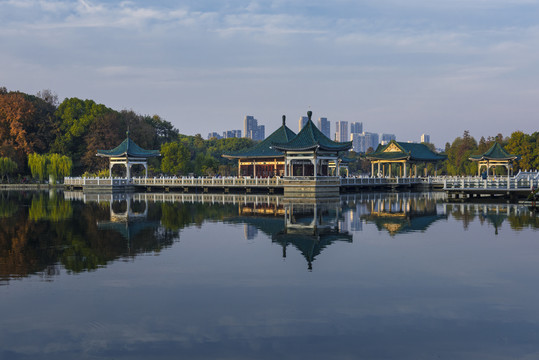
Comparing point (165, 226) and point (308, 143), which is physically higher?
point (308, 143)

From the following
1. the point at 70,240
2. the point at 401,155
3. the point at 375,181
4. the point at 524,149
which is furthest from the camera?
the point at 524,149

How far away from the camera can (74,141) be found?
3100 inches

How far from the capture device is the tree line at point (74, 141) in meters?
71.2

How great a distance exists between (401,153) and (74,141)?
4779 centimetres

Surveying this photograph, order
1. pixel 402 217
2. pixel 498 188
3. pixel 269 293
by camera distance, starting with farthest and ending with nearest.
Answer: pixel 498 188 < pixel 402 217 < pixel 269 293

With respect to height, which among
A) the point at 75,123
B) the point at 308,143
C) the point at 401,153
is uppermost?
the point at 75,123

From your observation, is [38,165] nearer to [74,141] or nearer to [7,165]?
[7,165]

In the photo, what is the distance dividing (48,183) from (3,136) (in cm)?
1103

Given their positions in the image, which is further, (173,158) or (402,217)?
(173,158)

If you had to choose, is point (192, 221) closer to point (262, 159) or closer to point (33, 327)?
point (33, 327)

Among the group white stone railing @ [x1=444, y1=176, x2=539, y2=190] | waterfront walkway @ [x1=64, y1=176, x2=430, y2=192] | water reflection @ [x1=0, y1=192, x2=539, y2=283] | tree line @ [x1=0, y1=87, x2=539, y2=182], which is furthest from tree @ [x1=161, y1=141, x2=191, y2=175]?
white stone railing @ [x1=444, y1=176, x2=539, y2=190]

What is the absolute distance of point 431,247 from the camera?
18.0 meters

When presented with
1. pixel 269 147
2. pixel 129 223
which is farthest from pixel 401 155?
pixel 129 223

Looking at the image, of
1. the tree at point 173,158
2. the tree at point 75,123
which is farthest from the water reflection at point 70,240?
the tree at point 75,123
